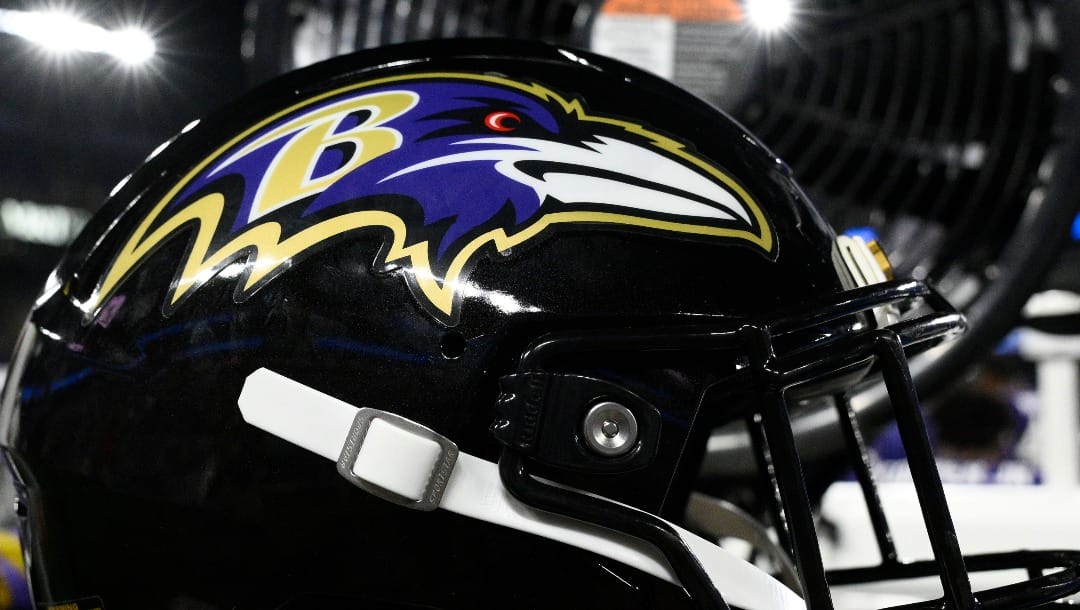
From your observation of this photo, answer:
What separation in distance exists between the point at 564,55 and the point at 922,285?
9.3 inches

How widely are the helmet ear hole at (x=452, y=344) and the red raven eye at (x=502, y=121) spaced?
12cm

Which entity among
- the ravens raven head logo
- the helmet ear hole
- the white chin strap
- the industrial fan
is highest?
the industrial fan

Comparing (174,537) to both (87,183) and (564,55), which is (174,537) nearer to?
(564,55)

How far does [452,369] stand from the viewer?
0.49m

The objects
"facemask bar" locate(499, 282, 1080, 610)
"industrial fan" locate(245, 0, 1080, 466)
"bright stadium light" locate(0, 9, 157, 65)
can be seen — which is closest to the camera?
"facemask bar" locate(499, 282, 1080, 610)

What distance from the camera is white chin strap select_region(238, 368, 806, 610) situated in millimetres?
475

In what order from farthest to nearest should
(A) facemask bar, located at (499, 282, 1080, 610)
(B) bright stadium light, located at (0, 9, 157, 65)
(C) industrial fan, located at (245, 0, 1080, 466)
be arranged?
(B) bright stadium light, located at (0, 9, 157, 65) → (C) industrial fan, located at (245, 0, 1080, 466) → (A) facemask bar, located at (499, 282, 1080, 610)

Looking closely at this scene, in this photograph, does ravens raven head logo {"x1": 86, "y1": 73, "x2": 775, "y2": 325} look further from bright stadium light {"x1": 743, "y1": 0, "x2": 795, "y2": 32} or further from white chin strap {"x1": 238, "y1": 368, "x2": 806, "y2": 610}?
bright stadium light {"x1": 743, "y1": 0, "x2": 795, "y2": 32}

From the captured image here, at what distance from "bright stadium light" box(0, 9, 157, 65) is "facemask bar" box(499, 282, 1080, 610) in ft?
2.41

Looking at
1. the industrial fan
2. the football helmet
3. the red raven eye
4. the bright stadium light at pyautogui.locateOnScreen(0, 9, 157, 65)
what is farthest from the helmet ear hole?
the bright stadium light at pyautogui.locateOnScreen(0, 9, 157, 65)

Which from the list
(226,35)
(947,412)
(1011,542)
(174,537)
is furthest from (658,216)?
(947,412)

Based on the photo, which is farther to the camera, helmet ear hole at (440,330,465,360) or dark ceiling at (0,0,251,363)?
dark ceiling at (0,0,251,363)

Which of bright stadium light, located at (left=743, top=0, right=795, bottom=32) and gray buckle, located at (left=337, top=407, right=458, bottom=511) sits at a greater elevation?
bright stadium light, located at (left=743, top=0, right=795, bottom=32)

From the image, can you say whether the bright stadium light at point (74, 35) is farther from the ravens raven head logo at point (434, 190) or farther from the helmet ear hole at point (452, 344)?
the helmet ear hole at point (452, 344)
